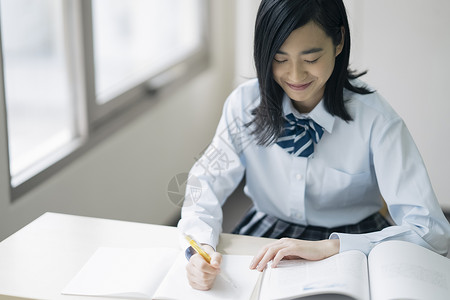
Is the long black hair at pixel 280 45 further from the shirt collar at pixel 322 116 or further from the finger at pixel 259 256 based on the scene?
the finger at pixel 259 256

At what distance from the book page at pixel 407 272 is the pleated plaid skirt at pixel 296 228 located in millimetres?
376

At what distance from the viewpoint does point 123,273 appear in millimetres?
1410

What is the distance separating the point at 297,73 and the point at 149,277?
564mm

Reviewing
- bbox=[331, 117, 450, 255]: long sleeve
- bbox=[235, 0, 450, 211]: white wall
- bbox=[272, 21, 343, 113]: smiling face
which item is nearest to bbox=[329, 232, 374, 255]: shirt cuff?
bbox=[331, 117, 450, 255]: long sleeve

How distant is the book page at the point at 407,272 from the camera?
1.21 meters

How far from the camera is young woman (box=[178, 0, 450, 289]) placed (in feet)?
4.83

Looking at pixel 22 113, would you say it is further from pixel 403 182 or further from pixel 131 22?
pixel 403 182

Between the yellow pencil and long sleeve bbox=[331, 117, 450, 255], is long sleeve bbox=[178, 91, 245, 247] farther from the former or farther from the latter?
long sleeve bbox=[331, 117, 450, 255]

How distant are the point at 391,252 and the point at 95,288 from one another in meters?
0.61

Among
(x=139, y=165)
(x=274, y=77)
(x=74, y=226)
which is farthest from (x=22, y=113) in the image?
(x=274, y=77)

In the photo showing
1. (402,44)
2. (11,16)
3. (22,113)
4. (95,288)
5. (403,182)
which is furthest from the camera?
(402,44)

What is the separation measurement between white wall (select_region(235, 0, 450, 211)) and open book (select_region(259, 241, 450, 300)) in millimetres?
1756

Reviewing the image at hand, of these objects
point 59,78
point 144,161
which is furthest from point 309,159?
point 144,161

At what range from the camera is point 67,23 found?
7.92ft
